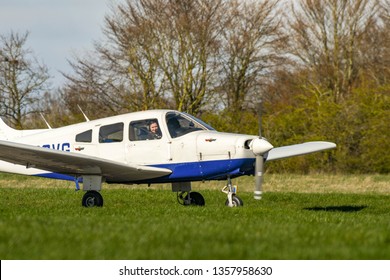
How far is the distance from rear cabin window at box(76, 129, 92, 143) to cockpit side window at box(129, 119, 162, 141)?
1.06 metres

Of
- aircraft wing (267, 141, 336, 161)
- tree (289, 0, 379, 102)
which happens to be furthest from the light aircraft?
tree (289, 0, 379, 102)

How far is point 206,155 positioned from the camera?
17.4 metres

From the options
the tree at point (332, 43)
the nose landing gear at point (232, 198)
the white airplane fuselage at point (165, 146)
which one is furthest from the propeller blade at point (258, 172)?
the tree at point (332, 43)

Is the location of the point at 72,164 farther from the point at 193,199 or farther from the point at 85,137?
the point at 193,199

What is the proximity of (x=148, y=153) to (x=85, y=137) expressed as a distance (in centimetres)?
167

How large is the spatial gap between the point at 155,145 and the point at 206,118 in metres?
23.3

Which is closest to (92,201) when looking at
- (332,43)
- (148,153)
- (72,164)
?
(72,164)

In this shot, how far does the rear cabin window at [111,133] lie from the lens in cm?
1833

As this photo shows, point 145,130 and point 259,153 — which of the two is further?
point 145,130

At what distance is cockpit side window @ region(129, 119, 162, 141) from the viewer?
17906mm

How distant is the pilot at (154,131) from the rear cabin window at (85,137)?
1.51m

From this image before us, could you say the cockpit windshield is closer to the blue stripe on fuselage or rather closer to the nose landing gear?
the blue stripe on fuselage

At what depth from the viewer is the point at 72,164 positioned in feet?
57.5
